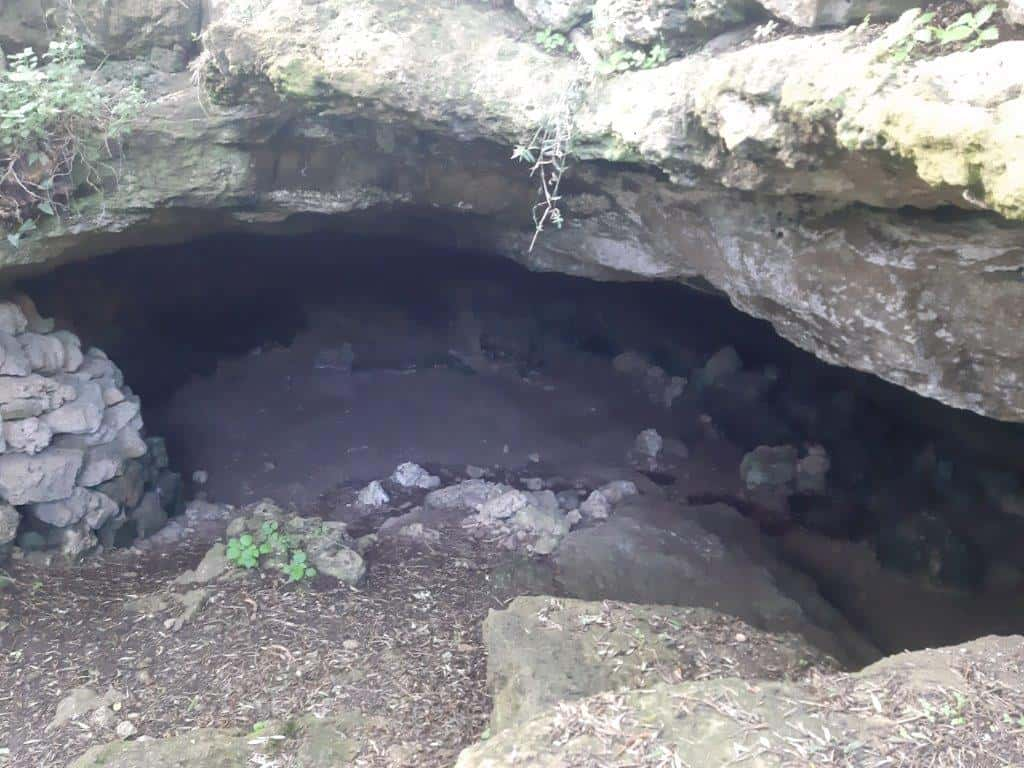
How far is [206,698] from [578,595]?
7.36 feet

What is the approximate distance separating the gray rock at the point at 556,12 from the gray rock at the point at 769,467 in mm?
4541

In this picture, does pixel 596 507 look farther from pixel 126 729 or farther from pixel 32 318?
pixel 32 318

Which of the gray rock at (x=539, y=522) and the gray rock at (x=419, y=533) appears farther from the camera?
the gray rock at (x=539, y=522)

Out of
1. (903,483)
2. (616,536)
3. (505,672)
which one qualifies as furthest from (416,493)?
(903,483)

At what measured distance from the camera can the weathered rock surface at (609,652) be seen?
3.18 meters

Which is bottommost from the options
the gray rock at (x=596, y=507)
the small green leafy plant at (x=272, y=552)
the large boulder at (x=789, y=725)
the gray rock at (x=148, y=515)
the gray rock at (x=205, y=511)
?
the gray rock at (x=205, y=511)

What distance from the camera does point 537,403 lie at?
8.85 m

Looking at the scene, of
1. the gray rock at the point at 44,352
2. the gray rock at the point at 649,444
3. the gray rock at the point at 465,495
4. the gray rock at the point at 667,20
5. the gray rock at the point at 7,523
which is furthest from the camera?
the gray rock at the point at 649,444

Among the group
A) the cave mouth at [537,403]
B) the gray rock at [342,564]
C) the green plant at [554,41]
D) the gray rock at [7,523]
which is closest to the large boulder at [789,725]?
the gray rock at [342,564]

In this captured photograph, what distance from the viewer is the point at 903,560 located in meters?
5.78

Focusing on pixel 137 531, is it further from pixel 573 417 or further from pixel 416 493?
pixel 573 417

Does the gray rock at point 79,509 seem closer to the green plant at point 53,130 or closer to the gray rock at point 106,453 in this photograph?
the gray rock at point 106,453

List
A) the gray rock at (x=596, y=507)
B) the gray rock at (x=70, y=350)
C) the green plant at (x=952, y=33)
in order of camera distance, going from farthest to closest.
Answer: the gray rock at (x=596, y=507)
the gray rock at (x=70, y=350)
the green plant at (x=952, y=33)

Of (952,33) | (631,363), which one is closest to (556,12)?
(952,33)
